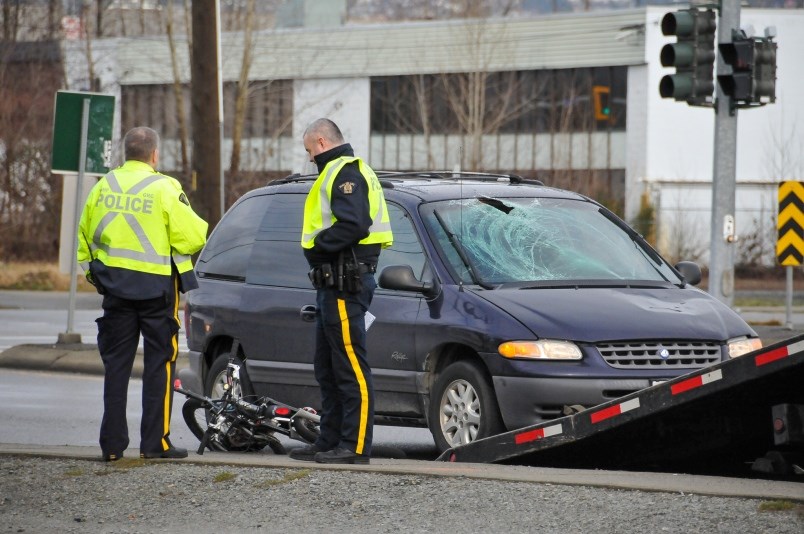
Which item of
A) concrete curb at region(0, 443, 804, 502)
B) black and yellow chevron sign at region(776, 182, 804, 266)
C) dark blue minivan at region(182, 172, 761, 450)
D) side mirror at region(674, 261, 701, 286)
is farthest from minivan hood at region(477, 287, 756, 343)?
black and yellow chevron sign at region(776, 182, 804, 266)

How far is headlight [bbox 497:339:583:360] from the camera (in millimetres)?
8773

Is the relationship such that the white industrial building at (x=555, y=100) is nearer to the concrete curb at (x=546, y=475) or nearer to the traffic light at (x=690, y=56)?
the traffic light at (x=690, y=56)

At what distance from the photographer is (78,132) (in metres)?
17.2

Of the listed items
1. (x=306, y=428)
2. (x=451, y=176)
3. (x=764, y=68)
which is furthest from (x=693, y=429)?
(x=764, y=68)

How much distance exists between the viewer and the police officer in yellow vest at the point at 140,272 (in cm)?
848

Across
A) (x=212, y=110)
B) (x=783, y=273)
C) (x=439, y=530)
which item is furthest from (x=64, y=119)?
(x=783, y=273)

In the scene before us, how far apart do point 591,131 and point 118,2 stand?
23130 millimetres

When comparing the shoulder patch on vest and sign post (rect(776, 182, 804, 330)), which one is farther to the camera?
sign post (rect(776, 182, 804, 330))

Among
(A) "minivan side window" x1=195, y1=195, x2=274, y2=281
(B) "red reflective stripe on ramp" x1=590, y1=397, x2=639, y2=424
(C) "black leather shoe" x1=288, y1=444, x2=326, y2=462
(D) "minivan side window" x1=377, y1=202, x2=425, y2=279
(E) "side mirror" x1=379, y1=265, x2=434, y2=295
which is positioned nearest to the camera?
(B) "red reflective stripe on ramp" x1=590, y1=397, x2=639, y2=424

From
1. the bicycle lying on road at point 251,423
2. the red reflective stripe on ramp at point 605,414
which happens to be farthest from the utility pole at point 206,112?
the red reflective stripe on ramp at point 605,414

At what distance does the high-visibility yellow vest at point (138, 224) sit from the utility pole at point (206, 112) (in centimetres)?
1295

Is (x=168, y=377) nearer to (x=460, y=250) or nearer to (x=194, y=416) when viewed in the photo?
(x=194, y=416)

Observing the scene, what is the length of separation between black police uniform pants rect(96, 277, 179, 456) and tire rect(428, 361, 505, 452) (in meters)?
1.64

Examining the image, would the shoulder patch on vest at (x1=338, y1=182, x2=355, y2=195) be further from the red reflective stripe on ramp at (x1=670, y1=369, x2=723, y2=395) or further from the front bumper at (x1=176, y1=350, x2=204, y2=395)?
the front bumper at (x1=176, y1=350, x2=204, y2=395)
